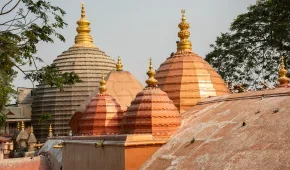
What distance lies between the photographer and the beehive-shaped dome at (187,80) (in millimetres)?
14188

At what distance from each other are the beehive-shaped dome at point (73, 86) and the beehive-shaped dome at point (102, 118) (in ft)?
54.5

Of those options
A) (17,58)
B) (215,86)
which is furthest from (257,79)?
(17,58)

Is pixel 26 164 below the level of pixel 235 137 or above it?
below

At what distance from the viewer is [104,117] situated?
1405cm

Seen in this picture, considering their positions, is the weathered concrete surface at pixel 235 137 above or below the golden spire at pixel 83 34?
below

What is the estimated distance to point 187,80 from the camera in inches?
570

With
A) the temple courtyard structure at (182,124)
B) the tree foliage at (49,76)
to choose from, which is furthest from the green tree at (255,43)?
the tree foliage at (49,76)

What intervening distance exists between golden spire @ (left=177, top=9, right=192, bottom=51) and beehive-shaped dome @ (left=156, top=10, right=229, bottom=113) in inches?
8.0

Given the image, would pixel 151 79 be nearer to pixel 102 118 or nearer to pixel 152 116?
pixel 152 116

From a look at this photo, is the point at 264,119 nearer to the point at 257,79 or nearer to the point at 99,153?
the point at 99,153

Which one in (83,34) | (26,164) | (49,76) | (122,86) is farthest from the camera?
(83,34)

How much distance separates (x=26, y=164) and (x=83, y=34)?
1596 cm

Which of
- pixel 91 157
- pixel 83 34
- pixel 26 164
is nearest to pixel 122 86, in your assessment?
pixel 91 157

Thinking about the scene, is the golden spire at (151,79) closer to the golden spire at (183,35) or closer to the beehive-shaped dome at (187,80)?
the beehive-shaped dome at (187,80)
